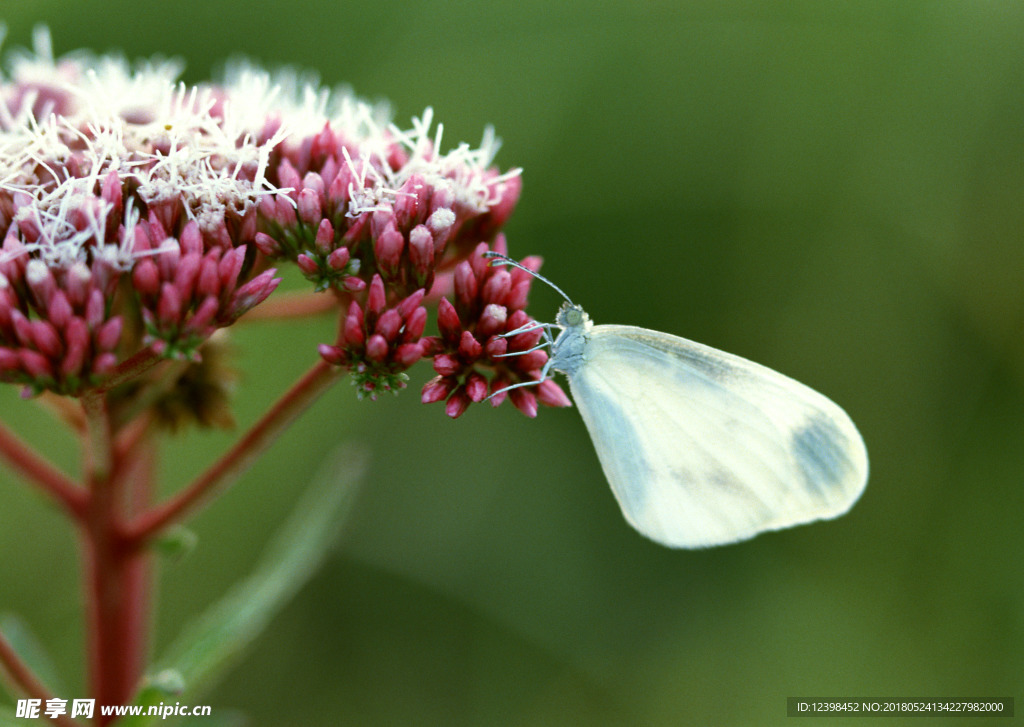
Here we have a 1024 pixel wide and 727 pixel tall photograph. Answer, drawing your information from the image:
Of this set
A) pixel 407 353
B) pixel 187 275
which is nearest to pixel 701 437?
pixel 407 353

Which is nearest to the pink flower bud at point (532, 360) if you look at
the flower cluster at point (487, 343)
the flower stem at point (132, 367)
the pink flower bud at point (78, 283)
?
the flower cluster at point (487, 343)

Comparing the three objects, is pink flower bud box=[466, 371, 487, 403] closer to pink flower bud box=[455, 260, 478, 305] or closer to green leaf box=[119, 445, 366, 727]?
pink flower bud box=[455, 260, 478, 305]

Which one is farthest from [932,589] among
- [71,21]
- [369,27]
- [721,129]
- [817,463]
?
[71,21]

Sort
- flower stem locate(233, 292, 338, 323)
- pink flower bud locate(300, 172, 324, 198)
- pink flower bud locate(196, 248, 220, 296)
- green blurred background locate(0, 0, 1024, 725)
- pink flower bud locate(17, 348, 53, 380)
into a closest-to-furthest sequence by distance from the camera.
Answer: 1. pink flower bud locate(17, 348, 53, 380)
2. pink flower bud locate(196, 248, 220, 296)
3. pink flower bud locate(300, 172, 324, 198)
4. flower stem locate(233, 292, 338, 323)
5. green blurred background locate(0, 0, 1024, 725)

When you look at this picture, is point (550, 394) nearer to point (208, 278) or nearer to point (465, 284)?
point (465, 284)

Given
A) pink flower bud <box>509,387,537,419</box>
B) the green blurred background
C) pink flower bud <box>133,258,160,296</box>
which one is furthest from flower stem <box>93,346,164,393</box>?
the green blurred background

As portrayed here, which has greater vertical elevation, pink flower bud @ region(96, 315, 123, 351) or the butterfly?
pink flower bud @ region(96, 315, 123, 351)

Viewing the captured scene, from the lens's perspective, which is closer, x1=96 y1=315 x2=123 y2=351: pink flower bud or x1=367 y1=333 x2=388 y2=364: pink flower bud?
x1=96 y1=315 x2=123 y2=351: pink flower bud
